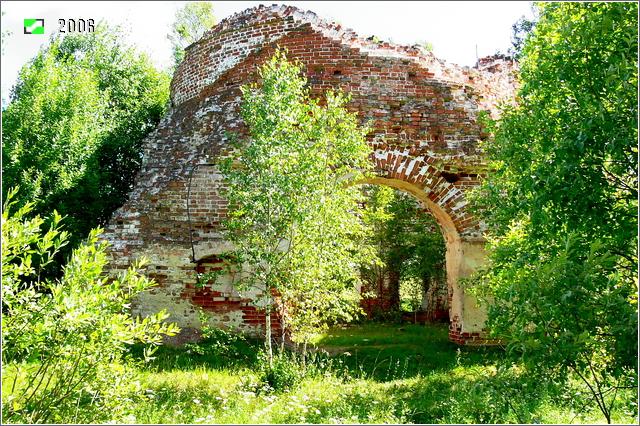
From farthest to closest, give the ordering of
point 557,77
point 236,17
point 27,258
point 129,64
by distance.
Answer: point 129,64
point 236,17
point 557,77
point 27,258

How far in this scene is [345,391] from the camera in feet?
20.4

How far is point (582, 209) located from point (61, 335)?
13.4 ft

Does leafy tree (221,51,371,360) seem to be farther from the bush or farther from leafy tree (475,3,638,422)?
leafy tree (475,3,638,422)

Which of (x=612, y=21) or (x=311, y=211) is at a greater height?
(x=612, y=21)

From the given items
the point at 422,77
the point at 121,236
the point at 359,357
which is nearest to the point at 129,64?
the point at 121,236

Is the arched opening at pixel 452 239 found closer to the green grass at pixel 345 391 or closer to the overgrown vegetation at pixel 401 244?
the green grass at pixel 345 391

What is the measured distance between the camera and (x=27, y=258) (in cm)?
409

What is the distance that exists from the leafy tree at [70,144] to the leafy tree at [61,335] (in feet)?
18.5

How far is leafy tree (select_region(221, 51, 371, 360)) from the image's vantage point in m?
6.56

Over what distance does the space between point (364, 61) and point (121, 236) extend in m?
4.59

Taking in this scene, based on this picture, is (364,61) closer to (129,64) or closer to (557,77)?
(557,77)

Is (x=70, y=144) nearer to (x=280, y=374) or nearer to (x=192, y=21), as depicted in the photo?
(x=280, y=374)

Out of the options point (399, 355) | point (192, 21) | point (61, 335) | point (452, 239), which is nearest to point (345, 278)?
point (399, 355)

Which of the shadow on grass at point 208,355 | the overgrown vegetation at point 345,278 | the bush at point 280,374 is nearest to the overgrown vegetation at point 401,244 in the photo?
the overgrown vegetation at point 345,278
